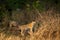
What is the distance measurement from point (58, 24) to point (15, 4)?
1573 mm

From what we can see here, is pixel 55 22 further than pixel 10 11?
No

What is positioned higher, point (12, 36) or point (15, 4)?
point (15, 4)

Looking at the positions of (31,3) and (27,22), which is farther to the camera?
(31,3)

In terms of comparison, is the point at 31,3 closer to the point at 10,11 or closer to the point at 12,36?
the point at 10,11

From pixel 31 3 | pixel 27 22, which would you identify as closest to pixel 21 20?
pixel 27 22

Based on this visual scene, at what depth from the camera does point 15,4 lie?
305 inches

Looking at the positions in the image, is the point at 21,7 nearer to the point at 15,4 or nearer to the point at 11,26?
the point at 15,4

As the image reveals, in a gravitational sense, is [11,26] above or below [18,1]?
below

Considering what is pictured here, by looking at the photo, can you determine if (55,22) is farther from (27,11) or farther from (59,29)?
(27,11)

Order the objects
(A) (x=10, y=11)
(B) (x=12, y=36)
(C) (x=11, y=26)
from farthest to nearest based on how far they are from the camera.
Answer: (A) (x=10, y=11), (C) (x=11, y=26), (B) (x=12, y=36)

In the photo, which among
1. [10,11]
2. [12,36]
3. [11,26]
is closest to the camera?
[12,36]

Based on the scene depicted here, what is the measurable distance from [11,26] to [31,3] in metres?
1.22

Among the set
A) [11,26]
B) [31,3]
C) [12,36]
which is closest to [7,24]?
[11,26]

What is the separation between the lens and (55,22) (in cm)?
691
